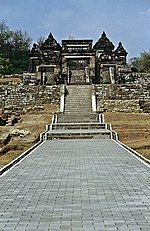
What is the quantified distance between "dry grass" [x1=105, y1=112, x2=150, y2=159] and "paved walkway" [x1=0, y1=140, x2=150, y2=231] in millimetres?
4305

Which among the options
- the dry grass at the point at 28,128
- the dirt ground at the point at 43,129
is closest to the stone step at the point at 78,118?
the dirt ground at the point at 43,129

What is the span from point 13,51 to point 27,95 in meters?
31.6

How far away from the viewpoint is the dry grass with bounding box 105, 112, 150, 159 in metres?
18.7

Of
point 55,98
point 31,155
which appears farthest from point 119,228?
point 55,98

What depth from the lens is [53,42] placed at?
142 ft

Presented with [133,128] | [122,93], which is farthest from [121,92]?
[133,128]

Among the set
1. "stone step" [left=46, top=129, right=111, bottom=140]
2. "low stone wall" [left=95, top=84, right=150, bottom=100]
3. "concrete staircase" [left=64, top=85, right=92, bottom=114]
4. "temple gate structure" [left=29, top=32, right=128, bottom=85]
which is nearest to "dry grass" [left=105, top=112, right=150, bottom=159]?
"stone step" [left=46, top=129, right=111, bottom=140]

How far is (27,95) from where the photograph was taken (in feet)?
107

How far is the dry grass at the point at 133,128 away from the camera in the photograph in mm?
18669

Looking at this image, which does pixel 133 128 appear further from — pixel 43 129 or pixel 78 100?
pixel 78 100

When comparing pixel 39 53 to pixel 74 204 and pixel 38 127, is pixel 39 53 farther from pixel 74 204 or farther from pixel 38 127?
pixel 74 204

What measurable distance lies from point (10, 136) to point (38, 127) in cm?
283

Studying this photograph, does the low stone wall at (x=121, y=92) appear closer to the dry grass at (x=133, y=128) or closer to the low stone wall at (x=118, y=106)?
the low stone wall at (x=118, y=106)

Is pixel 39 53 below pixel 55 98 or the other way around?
the other way around
